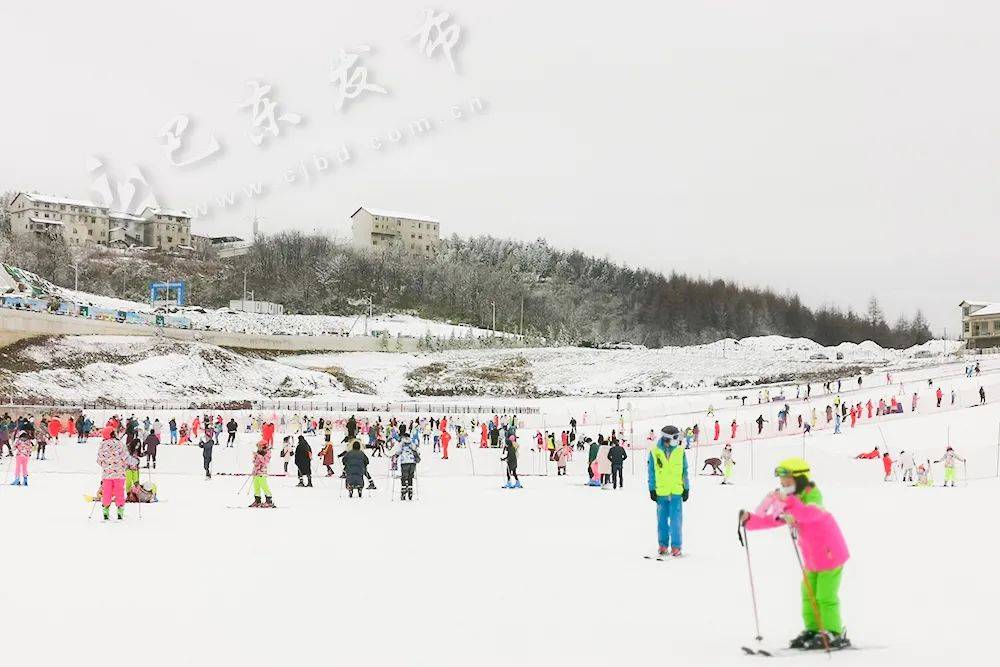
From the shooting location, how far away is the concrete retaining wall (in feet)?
191

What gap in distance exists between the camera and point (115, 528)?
12703 millimetres

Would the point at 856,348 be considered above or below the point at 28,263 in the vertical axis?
below

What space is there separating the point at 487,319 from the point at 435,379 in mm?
58359

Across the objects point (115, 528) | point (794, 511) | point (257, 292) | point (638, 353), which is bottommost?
point (115, 528)

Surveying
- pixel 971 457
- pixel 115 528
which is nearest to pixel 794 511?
pixel 115 528

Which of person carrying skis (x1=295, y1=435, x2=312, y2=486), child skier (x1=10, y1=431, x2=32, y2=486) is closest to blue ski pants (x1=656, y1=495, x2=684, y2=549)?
person carrying skis (x1=295, y1=435, x2=312, y2=486)

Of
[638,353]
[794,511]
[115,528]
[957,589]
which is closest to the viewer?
[794,511]

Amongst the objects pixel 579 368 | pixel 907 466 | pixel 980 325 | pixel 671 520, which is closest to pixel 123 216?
pixel 579 368

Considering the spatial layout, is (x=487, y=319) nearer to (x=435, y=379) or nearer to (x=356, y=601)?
(x=435, y=379)

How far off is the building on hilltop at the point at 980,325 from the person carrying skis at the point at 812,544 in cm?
8711

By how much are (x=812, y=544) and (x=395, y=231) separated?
155249 millimetres

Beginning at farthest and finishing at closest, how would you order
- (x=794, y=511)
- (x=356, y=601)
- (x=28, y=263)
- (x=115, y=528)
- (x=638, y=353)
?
1. (x=28, y=263)
2. (x=638, y=353)
3. (x=115, y=528)
4. (x=356, y=601)
5. (x=794, y=511)

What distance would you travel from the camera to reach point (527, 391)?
2781 inches

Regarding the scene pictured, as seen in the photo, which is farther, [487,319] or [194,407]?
[487,319]
